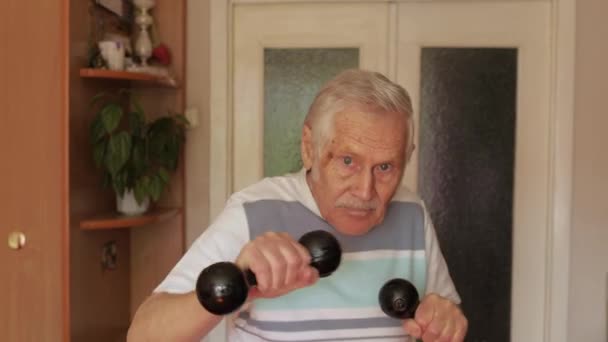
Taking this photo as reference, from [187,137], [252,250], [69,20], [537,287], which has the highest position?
[69,20]

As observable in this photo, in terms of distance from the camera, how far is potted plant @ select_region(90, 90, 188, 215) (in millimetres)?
1933

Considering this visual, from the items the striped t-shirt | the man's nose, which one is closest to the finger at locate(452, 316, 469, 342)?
the striped t-shirt

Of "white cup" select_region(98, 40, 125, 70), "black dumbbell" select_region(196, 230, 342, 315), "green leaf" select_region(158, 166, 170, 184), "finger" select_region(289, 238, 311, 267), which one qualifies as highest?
"white cup" select_region(98, 40, 125, 70)

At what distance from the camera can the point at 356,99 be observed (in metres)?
0.98

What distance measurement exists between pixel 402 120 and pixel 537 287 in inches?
72.1

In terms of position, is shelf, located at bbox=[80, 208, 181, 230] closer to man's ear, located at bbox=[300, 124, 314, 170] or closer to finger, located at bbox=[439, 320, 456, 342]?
man's ear, located at bbox=[300, 124, 314, 170]

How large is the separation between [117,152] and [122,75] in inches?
11.5

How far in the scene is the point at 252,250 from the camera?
2.64 ft

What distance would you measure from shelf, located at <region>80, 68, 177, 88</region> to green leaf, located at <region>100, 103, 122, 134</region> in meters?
0.12

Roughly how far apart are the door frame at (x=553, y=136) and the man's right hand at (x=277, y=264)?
5.64ft

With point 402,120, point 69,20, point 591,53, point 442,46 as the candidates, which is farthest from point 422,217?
point 591,53

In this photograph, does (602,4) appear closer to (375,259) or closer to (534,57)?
(534,57)

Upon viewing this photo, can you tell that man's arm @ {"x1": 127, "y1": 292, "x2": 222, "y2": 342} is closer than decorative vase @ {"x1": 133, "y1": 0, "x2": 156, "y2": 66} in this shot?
Yes

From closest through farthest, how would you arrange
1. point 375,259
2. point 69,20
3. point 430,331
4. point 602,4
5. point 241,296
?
point 241,296 → point 430,331 → point 375,259 → point 69,20 → point 602,4
